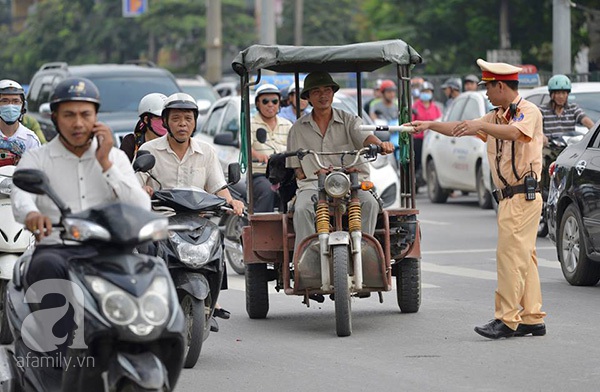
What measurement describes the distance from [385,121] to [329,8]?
3600cm

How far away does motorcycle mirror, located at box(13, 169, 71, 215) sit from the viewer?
6250 millimetres

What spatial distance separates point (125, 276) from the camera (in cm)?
605

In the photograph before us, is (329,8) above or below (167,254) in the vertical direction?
above

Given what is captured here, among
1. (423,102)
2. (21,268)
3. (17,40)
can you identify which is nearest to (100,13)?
(17,40)

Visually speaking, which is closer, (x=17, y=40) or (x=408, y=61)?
(x=408, y=61)

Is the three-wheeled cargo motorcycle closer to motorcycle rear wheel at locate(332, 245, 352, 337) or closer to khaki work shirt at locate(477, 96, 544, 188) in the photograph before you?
motorcycle rear wheel at locate(332, 245, 352, 337)

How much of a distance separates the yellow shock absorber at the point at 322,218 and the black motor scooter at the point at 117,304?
151 inches

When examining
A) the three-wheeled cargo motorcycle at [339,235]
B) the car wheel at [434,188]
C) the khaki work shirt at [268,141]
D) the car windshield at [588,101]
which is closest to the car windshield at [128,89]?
the car wheel at [434,188]

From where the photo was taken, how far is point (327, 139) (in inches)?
429

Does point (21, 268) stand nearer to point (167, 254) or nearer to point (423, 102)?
point (167, 254)

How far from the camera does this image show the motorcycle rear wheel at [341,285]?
9773 millimetres

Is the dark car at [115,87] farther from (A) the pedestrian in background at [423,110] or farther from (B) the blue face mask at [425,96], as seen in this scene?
(B) the blue face mask at [425,96]

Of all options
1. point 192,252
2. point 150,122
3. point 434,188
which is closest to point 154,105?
point 150,122

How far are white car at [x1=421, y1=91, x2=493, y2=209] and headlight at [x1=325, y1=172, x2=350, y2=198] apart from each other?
420 inches
